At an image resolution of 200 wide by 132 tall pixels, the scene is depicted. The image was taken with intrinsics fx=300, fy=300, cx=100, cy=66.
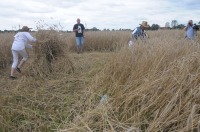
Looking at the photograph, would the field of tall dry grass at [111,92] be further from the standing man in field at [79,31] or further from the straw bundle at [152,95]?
the standing man in field at [79,31]

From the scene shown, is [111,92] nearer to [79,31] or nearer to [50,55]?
[50,55]

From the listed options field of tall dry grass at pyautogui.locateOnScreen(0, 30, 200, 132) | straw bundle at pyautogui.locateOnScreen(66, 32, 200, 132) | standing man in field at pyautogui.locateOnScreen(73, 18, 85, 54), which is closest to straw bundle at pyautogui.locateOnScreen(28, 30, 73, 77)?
field of tall dry grass at pyautogui.locateOnScreen(0, 30, 200, 132)

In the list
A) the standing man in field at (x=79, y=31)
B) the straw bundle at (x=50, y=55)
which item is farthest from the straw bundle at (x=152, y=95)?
the standing man in field at (x=79, y=31)

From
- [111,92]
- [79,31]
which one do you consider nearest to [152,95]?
[111,92]

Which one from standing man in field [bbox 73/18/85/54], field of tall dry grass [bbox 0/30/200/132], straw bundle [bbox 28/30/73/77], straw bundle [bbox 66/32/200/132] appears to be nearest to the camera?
straw bundle [bbox 66/32/200/132]

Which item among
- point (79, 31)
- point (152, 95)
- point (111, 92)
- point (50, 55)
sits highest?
point (79, 31)

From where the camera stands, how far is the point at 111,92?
183 inches

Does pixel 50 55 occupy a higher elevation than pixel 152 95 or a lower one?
higher

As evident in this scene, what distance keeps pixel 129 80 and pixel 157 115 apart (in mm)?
1347

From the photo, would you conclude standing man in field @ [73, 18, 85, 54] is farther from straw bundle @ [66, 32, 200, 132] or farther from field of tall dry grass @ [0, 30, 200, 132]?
straw bundle @ [66, 32, 200, 132]

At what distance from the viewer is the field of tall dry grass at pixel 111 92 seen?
3.19 metres

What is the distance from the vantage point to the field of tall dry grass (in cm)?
319

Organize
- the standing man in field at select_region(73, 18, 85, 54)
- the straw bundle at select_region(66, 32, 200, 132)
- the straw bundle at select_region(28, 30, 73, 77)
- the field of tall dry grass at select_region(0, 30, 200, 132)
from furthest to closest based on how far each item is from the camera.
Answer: the standing man in field at select_region(73, 18, 85, 54)
the straw bundle at select_region(28, 30, 73, 77)
the field of tall dry grass at select_region(0, 30, 200, 132)
the straw bundle at select_region(66, 32, 200, 132)

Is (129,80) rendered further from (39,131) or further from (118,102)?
(39,131)
